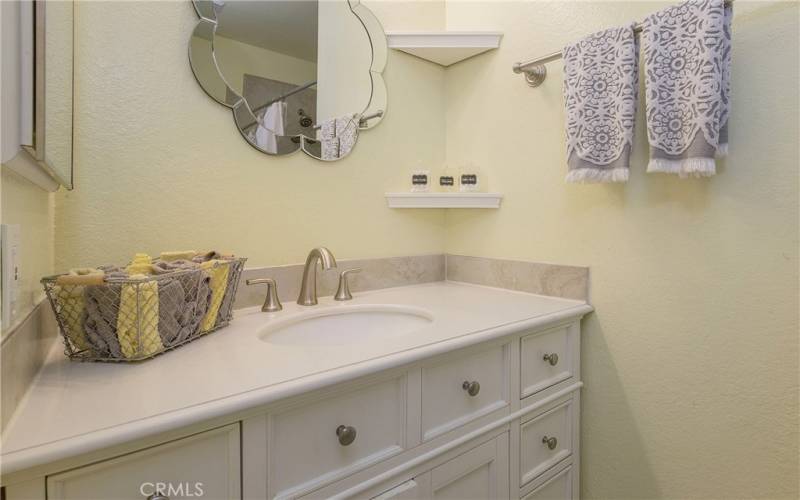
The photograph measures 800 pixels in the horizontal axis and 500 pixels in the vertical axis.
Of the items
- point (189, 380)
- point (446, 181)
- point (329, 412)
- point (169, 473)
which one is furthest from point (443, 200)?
point (169, 473)

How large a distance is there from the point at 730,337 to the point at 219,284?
1.22 meters

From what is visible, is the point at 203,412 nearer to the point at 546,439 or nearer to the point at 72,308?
the point at 72,308

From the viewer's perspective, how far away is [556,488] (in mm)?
1274

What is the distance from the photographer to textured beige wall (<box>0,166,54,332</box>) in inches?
25.4

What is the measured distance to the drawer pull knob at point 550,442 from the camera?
1.21 metres

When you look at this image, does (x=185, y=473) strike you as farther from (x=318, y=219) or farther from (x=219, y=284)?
(x=318, y=219)

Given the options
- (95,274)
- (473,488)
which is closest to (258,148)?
(95,274)

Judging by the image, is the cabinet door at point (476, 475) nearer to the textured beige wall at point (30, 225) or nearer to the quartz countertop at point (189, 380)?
the quartz countertop at point (189, 380)

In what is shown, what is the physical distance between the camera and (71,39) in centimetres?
95

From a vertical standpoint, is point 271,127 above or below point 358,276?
above

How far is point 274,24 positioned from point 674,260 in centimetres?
130

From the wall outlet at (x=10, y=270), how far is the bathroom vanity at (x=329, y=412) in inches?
5.2

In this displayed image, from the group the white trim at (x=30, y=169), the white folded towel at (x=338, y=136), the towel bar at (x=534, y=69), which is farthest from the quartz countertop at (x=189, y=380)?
the towel bar at (x=534, y=69)

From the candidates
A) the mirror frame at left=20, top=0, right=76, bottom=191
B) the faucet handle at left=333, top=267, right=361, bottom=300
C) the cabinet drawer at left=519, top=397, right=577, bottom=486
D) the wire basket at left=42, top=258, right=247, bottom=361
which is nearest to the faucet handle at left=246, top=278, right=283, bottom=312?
the faucet handle at left=333, top=267, right=361, bottom=300
